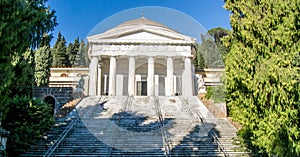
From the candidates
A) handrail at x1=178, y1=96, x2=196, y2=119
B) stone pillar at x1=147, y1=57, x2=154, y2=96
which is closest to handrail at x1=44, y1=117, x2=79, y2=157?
handrail at x1=178, y1=96, x2=196, y2=119

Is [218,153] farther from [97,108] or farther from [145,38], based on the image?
[145,38]

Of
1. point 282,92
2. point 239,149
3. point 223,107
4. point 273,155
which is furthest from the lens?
point 223,107

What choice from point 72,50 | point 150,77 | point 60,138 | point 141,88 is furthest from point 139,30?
point 72,50

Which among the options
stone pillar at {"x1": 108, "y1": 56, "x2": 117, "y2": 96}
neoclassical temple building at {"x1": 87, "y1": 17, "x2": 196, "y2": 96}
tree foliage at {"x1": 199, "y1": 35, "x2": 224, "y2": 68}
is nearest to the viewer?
tree foliage at {"x1": 199, "y1": 35, "x2": 224, "y2": 68}

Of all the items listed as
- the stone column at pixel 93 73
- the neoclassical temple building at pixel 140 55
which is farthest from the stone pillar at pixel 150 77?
the stone column at pixel 93 73

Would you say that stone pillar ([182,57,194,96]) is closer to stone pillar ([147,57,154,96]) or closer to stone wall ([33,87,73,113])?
stone pillar ([147,57,154,96])

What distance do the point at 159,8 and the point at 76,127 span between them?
619 centimetres

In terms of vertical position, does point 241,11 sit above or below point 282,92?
above

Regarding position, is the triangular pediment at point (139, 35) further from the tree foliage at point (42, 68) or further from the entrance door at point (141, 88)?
the tree foliage at point (42, 68)

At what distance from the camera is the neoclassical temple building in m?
25.1

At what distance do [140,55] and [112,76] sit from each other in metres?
3.08

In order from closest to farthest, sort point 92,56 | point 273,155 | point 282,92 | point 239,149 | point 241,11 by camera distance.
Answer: point 282,92
point 273,155
point 241,11
point 239,149
point 92,56

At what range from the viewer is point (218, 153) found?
9875 millimetres

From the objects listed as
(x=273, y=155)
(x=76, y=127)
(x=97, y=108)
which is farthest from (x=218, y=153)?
(x=97, y=108)
